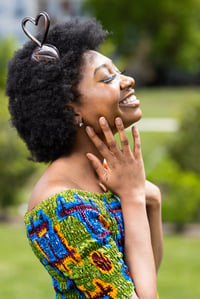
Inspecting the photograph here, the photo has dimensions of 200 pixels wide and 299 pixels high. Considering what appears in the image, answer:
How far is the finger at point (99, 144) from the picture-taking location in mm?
1983

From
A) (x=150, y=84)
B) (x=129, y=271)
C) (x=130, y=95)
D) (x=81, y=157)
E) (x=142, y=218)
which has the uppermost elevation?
(x=130, y=95)

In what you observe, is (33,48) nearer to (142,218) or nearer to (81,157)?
(81,157)

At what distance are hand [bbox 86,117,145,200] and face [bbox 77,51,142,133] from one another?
4 cm

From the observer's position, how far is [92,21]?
7.11 ft

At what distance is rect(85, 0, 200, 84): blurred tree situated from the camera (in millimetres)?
45031

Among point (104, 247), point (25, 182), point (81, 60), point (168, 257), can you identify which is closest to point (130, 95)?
point (81, 60)

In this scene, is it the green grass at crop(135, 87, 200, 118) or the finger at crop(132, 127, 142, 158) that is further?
the green grass at crop(135, 87, 200, 118)

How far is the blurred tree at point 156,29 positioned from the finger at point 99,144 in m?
43.3

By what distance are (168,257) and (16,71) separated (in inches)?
208

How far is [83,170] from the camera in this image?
2008mm

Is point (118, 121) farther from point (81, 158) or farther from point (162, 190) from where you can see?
point (162, 190)

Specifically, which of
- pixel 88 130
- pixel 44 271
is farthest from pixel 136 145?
pixel 44 271

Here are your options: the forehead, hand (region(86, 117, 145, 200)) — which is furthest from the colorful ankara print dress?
the forehead

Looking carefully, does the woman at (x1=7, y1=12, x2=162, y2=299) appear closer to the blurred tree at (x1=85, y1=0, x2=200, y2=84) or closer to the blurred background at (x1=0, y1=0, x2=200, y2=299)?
the blurred background at (x1=0, y1=0, x2=200, y2=299)
